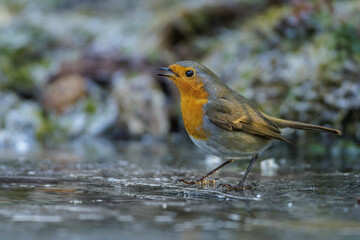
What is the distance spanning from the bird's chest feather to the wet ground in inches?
16.1

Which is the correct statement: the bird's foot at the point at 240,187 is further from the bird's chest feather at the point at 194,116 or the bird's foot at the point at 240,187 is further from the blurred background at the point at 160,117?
the bird's chest feather at the point at 194,116

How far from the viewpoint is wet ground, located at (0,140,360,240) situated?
196 cm

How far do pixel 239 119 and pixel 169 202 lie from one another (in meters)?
1.43

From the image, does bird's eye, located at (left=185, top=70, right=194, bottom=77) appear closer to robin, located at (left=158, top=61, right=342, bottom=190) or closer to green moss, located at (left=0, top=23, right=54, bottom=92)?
robin, located at (left=158, top=61, right=342, bottom=190)

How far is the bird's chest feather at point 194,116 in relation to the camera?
12.3 ft

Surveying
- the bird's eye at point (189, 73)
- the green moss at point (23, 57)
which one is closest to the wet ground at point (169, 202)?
the bird's eye at point (189, 73)

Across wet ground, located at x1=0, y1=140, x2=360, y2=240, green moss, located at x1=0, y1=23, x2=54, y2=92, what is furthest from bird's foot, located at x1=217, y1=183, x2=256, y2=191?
green moss, located at x1=0, y1=23, x2=54, y2=92

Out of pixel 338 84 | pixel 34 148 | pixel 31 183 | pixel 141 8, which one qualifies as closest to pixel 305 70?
pixel 338 84

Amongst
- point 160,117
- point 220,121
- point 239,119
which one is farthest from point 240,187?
point 160,117

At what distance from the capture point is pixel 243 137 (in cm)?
382

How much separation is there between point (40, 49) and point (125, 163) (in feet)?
23.6

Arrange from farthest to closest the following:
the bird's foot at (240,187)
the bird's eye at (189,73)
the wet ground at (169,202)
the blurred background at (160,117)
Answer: the bird's eye at (189,73) → the bird's foot at (240,187) → the blurred background at (160,117) → the wet ground at (169,202)

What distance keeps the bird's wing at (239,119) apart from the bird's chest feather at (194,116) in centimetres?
6

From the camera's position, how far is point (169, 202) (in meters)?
2.62
